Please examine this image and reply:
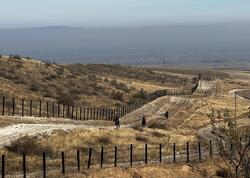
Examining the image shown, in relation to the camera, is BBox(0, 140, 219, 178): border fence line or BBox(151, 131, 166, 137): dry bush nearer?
BBox(0, 140, 219, 178): border fence line

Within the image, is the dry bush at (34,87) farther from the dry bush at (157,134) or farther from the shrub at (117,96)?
the dry bush at (157,134)

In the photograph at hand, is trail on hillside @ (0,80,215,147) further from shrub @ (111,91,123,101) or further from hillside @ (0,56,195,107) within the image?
hillside @ (0,56,195,107)

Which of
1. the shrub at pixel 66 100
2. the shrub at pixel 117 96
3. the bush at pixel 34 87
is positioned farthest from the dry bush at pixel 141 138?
the shrub at pixel 117 96

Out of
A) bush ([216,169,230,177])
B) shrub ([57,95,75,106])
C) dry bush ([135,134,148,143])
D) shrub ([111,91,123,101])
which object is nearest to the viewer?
bush ([216,169,230,177])

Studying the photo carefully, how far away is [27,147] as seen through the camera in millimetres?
39719

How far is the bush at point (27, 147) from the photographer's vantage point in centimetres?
3922

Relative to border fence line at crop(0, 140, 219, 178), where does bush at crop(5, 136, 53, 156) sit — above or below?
above

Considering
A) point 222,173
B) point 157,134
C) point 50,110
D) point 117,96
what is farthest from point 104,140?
point 117,96

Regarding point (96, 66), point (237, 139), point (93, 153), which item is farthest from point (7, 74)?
point (96, 66)

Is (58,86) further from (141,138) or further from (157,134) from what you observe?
(141,138)

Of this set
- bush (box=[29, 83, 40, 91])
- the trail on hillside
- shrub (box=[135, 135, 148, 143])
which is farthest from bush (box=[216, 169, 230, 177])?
bush (box=[29, 83, 40, 91])

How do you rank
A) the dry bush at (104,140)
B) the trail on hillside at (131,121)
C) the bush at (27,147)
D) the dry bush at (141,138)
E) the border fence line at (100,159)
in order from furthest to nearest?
the dry bush at (141,138) → the dry bush at (104,140) → the trail on hillside at (131,121) → the bush at (27,147) → the border fence line at (100,159)

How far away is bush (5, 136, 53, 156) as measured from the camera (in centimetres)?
3922

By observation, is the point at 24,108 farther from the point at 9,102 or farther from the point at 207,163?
the point at 207,163
